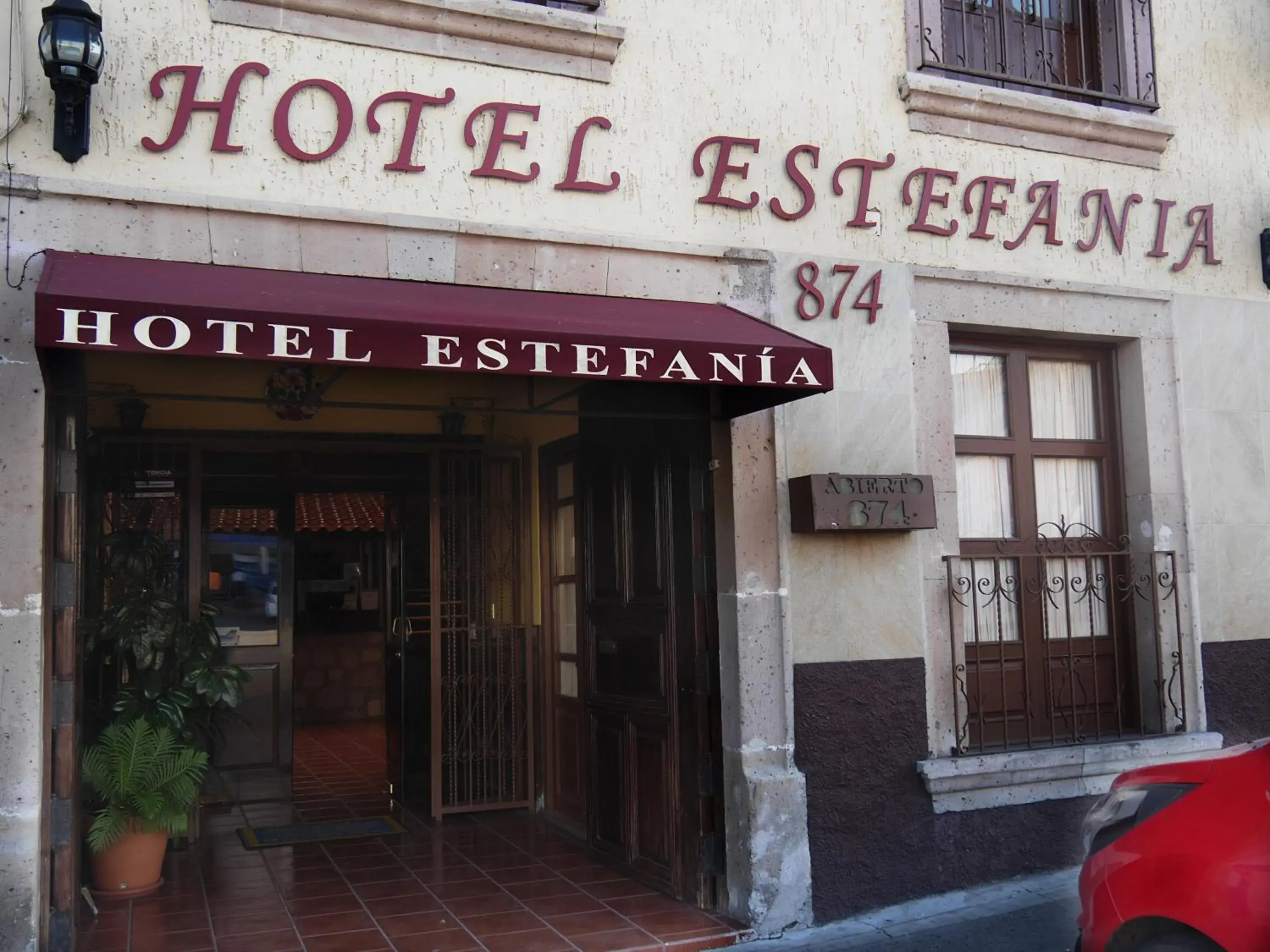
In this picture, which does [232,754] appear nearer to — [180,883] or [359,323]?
[180,883]

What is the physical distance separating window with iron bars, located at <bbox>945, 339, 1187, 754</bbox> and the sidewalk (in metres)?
0.77

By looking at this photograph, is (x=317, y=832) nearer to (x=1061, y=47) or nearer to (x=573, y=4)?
(x=573, y=4)

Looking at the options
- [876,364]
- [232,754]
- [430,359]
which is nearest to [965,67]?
[876,364]

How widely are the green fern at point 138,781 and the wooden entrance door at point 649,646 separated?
2.26m

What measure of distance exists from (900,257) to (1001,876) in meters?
3.27

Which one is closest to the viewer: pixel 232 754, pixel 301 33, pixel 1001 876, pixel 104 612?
pixel 301 33

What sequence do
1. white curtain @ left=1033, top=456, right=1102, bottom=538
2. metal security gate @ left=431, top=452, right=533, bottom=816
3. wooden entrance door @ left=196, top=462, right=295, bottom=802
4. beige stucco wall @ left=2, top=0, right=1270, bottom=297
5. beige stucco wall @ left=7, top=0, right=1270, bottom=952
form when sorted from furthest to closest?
wooden entrance door @ left=196, top=462, right=295, bottom=802
metal security gate @ left=431, top=452, right=533, bottom=816
white curtain @ left=1033, top=456, right=1102, bottom=538
beige stucco wall @ left=2, top=0, right=1270, bottom=297
beige stucco wall @ left=7, top=0, right=1270, bottom=952

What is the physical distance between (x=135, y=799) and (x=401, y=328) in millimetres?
3290

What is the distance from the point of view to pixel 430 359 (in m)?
4.58

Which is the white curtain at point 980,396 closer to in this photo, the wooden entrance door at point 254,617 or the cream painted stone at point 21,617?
the cream painted stone at point 21,617

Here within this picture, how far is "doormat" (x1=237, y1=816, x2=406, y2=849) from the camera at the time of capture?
7691 millimetres

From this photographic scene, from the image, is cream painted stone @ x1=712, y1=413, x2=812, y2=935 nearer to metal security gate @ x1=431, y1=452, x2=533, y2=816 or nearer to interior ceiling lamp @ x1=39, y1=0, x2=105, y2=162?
metal security gate @ x1=431, y1=452, x2=533, y2=816

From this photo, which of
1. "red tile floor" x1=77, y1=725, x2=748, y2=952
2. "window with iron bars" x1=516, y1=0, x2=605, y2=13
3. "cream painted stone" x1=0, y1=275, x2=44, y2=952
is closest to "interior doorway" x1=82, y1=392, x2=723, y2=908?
"red tile floor" x1=77, y1=725, x2=748, y2=952

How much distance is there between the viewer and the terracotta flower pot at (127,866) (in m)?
6.45
